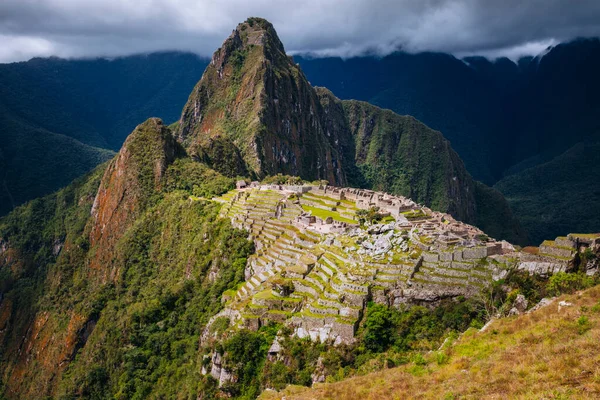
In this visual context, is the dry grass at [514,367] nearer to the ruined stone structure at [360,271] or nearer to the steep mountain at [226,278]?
the steep mountain at [226,278]

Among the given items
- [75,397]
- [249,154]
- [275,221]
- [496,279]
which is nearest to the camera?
[496,279]

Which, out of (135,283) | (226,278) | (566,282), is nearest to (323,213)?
(226,278)

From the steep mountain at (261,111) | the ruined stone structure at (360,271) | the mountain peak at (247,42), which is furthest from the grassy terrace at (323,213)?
the mountain peak at (247,42)

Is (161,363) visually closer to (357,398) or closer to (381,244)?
(381,244)

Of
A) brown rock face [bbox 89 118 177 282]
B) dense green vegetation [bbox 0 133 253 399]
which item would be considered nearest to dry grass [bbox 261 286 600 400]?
dense green vegetation [bbox 0 133 253 399]

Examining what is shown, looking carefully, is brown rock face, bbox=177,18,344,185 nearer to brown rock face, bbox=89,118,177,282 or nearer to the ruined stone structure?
brown rock face, bbox=89,118,177,282

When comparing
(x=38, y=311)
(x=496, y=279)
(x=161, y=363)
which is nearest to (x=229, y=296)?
(x=161, y=363)
